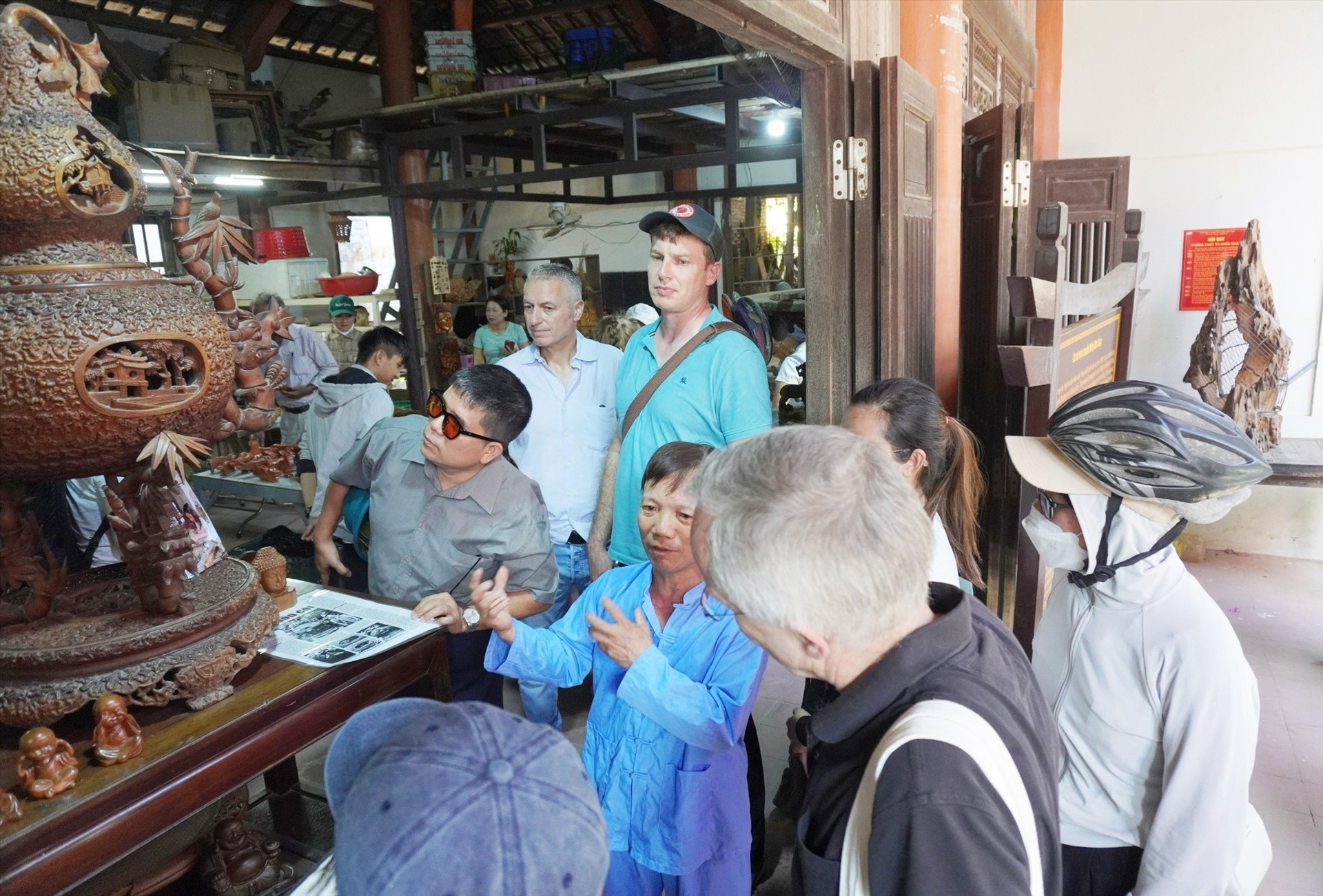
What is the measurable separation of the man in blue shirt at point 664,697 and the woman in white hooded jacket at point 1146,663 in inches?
24.7

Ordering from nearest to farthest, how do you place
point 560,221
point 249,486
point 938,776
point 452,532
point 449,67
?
point 938,776 → point 452,532 → point 249,486 → point 449,67 → point 560,221

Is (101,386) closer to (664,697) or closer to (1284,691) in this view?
(664,697)

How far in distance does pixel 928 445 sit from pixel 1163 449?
0.61 m

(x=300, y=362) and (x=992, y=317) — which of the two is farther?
(x=300, y=362)

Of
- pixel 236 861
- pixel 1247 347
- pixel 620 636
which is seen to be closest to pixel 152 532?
pixel 620 636

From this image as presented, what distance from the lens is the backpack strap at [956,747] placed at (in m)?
0.82

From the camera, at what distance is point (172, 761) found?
1261 millimetres

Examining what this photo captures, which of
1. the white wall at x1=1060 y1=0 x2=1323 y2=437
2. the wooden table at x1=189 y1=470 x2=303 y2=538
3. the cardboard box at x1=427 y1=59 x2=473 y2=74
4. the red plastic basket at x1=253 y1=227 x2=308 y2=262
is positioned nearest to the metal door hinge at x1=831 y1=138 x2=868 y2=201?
the wooden table at x1=189 y1=470 x2=303 y2=538

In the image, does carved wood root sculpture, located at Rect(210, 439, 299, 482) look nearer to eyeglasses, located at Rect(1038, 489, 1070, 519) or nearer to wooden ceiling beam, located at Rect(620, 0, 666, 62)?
eyeglasses, located at Rect(1038, 489, 1070, 519)

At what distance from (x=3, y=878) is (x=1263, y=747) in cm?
375

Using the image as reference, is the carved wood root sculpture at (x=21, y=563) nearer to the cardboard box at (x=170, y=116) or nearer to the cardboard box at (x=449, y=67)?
the cardboard box at (x=170, y=116)

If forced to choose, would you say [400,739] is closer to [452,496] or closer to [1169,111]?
[452,496]

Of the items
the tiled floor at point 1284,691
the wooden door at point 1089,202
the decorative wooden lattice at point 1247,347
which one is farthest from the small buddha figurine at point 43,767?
the decorative wooden lattice at point 1247,347

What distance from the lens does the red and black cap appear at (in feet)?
8.44
